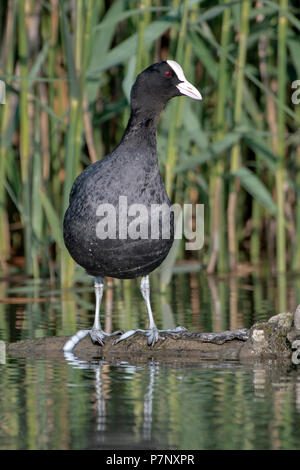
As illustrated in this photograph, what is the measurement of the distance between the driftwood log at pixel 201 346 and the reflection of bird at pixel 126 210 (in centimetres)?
5

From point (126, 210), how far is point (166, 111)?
3.37 meters

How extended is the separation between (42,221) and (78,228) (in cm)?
342

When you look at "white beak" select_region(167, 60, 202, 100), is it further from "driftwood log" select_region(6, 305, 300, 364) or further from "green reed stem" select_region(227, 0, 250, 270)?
"green reed stem" select_region(227, 0, 250, 270)

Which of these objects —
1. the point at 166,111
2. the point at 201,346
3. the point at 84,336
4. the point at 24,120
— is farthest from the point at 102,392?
the point at 166,111

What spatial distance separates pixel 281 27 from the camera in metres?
7.73

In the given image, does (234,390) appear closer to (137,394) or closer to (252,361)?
(137,394)

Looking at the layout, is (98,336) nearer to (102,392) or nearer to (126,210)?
(126,210)

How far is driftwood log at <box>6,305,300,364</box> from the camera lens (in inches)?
180

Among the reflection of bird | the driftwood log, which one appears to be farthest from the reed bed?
the driftwood log

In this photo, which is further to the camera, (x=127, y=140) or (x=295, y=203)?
(x=295, y=203)

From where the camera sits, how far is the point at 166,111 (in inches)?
314
